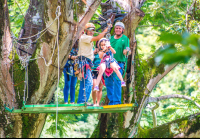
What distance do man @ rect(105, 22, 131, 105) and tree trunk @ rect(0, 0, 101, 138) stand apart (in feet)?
2.82

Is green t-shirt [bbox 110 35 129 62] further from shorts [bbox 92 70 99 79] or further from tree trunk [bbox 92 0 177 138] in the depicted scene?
tree trunk [bbox 92 0 177 138]

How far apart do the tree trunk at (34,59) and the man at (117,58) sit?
2.82 feet

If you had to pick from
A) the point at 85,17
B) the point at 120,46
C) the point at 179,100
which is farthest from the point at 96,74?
the point at 179,100

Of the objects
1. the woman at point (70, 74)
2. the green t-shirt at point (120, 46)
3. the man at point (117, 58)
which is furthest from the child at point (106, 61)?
the woman at point (70, 74)

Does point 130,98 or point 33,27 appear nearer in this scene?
point 33,27

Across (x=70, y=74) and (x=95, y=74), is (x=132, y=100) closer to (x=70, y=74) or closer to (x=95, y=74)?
(x=95, y=74)

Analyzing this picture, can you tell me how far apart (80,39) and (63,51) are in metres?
0.39

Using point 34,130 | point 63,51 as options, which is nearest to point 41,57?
point 63,51

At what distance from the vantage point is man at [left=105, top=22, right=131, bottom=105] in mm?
5613

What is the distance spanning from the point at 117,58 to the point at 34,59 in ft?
5.25

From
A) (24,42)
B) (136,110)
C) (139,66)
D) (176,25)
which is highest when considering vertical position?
(176,25)

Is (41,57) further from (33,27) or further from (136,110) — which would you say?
(136,110)

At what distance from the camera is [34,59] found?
5.20 metres

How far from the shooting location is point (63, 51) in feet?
16.8
